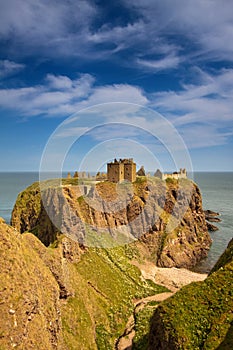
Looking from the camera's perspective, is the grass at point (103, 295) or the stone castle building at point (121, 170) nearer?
the grass at point (103, 295)

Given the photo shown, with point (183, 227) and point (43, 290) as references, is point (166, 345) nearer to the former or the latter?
point (43, 290)

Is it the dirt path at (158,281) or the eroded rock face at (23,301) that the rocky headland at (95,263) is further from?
the dirt path at (158,281)

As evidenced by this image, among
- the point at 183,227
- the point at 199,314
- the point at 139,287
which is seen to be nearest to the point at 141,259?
the point at 139,287

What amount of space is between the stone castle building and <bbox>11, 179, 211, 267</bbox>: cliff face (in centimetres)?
331

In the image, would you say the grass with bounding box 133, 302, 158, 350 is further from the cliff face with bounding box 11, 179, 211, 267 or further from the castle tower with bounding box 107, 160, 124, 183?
the castle tower with bounding box 107, 160, 124, 183

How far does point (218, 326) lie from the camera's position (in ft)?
75.3

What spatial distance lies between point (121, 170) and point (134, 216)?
44.5 ft

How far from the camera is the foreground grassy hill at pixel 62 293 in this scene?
20234mm

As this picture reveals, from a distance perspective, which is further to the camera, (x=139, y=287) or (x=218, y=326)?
(x=139, y=287)

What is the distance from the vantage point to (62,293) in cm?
3181

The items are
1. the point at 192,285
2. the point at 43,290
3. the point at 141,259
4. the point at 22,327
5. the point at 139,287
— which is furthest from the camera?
the point at 141,259

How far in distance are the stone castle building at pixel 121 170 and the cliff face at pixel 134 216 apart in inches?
130

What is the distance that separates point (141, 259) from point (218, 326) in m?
40.0

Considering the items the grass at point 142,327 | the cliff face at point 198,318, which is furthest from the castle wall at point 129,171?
the cliff face at point 198,318
